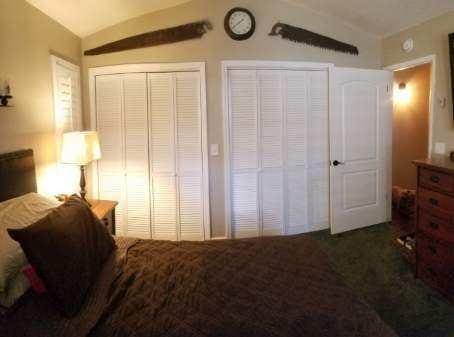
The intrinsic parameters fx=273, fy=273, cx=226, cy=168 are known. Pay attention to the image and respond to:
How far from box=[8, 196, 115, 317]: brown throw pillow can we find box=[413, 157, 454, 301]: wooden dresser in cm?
236

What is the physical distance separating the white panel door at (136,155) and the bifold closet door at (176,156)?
0.08 metres

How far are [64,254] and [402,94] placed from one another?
4942 millimetres

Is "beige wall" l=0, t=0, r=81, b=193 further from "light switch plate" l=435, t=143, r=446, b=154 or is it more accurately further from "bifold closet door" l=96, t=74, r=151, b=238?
"light switch plate" l=435, t=143, r=446, b=154

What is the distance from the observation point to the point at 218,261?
1531 millimetres

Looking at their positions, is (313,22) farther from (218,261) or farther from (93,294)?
(93,294)

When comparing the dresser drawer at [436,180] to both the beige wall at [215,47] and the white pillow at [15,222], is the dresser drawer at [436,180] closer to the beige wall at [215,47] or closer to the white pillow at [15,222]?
the beige wall at [215,47]

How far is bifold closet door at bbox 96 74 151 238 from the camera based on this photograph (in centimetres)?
290

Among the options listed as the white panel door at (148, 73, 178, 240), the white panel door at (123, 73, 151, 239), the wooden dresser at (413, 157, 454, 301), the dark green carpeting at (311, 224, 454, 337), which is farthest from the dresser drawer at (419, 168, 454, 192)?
the white panel door at (123, 73, 151, 239)

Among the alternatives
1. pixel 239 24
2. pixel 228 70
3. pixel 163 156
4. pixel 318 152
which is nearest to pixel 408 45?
pixel 318 152

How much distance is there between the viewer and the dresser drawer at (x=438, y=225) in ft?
6.56

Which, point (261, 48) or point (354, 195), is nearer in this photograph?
point (261, 48)

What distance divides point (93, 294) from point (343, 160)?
2.86 m

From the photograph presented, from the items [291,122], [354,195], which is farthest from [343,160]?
[291,122]

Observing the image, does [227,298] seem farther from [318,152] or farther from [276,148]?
[318,152]
